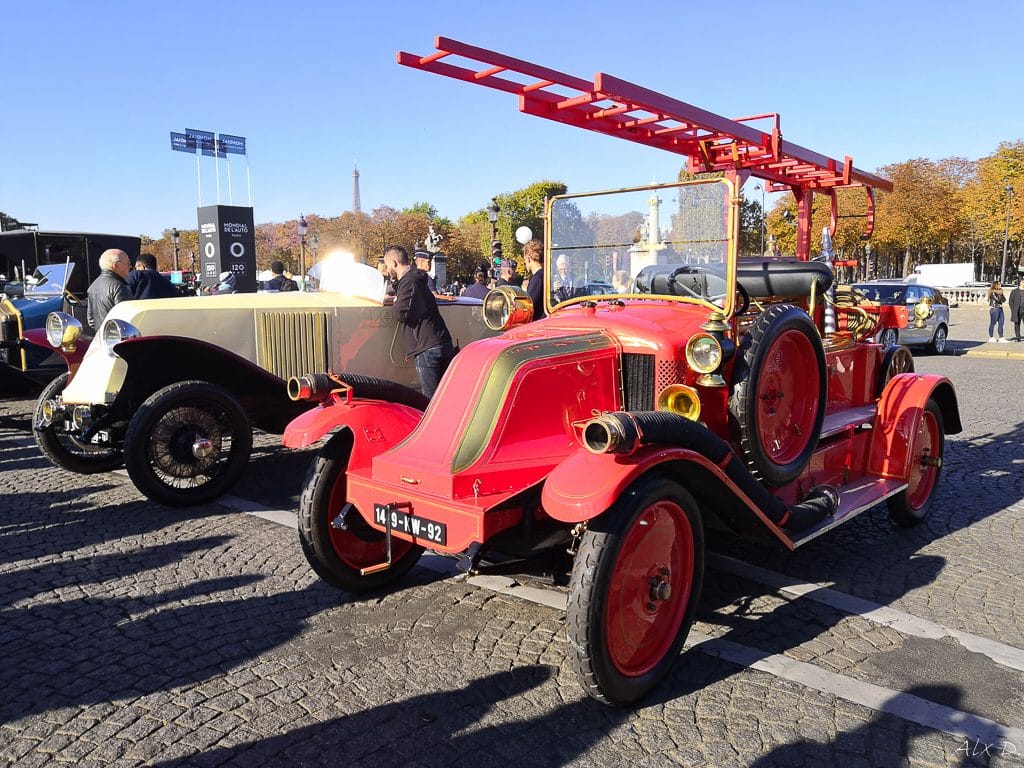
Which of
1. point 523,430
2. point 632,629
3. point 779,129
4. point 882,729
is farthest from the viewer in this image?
point 779,129

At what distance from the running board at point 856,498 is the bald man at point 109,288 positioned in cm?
595

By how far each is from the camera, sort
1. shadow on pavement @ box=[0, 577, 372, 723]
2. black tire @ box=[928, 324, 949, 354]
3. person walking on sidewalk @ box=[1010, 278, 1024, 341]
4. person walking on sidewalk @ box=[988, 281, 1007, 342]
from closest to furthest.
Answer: shadow on pavement @ box=[0, 577, 372, 723] → black tire @ box=[928, 324, 949, 354] → person walking on sidewalk @ box=[988, 281, 1007, 342] → person walking on sidewalk @ box=[1010, 278, 1024, 341]

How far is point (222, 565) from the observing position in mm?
4086

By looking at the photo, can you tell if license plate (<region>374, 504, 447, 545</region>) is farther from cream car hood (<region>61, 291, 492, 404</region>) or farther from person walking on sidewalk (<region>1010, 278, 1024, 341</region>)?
person walking on sidewalk (<region>1010, 278, 1024, 341</region>)

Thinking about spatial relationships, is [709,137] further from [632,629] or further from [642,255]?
[632,629]

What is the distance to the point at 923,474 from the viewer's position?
491cm

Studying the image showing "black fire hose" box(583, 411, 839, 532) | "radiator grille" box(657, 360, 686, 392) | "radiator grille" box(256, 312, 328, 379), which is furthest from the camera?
"radiator grille" box(256, 312, 328, 379)

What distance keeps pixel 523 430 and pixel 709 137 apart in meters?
2.11

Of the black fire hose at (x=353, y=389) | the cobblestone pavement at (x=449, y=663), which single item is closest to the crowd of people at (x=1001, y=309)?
the cobblestone pavement at (x=449, y=663)

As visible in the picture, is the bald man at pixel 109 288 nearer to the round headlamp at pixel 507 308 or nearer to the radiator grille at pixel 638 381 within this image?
the round headlamp at pixel 507 308

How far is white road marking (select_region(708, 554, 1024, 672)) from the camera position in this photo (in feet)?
10.2

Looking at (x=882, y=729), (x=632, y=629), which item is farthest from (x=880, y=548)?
(x=632, y=629)

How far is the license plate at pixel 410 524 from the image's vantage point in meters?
2.85

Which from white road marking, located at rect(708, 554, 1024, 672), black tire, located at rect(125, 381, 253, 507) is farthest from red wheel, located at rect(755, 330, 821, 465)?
black tire, located at rect(125, 381, 253, 507)
